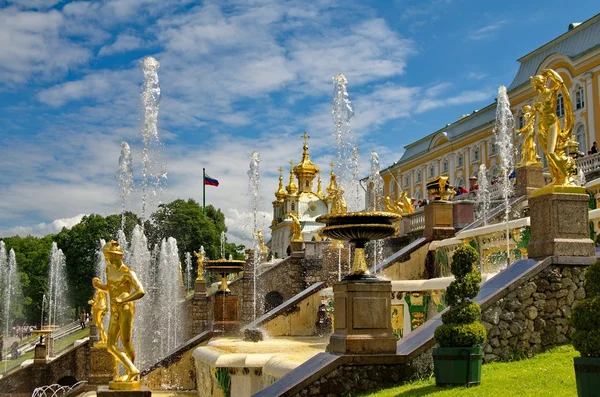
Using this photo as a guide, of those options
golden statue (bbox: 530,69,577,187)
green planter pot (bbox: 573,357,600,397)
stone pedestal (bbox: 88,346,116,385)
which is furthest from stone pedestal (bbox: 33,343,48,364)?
green planter pot (bbox: 573,357,600,397)

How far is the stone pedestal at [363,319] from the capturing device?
10.8 meters

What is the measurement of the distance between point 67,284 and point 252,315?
125ft

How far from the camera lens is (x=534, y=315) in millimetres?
11055

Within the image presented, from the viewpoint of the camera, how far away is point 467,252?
9.81 meters

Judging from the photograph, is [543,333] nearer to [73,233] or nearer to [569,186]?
[569,186]

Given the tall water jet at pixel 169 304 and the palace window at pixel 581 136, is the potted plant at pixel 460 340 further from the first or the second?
the palace window at pixel 581 136

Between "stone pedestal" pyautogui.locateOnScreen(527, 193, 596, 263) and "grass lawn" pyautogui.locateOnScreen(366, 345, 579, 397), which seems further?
"stone pedestal" pyautogui.locateOnScreen(527, 193, 596, 263)

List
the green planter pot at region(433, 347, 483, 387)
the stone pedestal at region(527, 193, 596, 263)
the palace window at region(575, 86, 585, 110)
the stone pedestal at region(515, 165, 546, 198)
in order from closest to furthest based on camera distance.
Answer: the green planter pot at region(433, 347, 483, 387), the stone pedestal at region(527, 193, 596, 263), the stone pedestal at region(515, 165, 546, 198), the palace window at region(575, 86, 585, 110)

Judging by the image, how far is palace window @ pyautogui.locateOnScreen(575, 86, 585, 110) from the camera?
47.6 metres

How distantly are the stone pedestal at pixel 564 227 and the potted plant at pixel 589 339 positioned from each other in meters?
4.17

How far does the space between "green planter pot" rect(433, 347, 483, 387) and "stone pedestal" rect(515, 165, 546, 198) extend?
12024 millimetres

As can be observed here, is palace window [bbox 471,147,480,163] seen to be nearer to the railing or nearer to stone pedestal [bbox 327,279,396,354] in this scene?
the railing

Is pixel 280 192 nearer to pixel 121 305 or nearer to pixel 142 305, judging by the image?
pixel 142 305

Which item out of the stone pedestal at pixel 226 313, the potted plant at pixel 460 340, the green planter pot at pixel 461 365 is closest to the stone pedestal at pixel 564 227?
the potted plant at pixel 460 340
